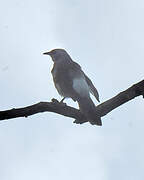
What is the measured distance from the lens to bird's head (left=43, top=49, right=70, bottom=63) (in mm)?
8312

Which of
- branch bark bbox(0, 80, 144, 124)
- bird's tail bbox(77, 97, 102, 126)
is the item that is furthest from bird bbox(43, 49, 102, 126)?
branch bark bbox(0, 80, 144, 124)

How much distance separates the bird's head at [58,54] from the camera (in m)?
8.31

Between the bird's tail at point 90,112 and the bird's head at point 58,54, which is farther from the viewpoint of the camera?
the bird's head at point 58,54

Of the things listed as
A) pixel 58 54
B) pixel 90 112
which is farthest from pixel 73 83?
pixel 58 54

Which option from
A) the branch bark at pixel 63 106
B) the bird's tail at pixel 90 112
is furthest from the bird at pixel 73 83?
the branch bark at pixel 63 106

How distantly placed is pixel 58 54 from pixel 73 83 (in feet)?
6.18

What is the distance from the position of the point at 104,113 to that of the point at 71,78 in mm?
2495

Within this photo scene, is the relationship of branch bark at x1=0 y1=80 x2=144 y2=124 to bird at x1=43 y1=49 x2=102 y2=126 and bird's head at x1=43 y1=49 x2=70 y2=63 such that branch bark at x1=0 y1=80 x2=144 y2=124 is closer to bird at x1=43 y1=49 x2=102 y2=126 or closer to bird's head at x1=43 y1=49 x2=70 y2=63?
bird at x1=43 y1=49 x2=102 y2=126

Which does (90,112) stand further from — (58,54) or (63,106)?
(58,54)

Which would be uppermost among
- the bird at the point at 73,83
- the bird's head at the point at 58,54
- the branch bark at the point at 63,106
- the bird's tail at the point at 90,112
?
the bird's head at the point at 58,54

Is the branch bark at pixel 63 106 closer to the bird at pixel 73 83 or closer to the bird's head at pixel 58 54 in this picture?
the bird at pixel 73 83

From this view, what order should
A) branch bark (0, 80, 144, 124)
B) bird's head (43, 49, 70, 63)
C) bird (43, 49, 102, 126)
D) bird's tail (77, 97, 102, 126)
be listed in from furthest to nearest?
bird's head (43, 49, 70, 63) → bird (43, 49, 102, 126) → bird's tail (77, 97, 102, 126) → branch bark (0, 80, 144, 124)

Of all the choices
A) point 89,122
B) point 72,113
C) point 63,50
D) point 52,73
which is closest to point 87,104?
point 89,122

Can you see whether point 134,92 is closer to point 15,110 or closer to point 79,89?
point 15,110
